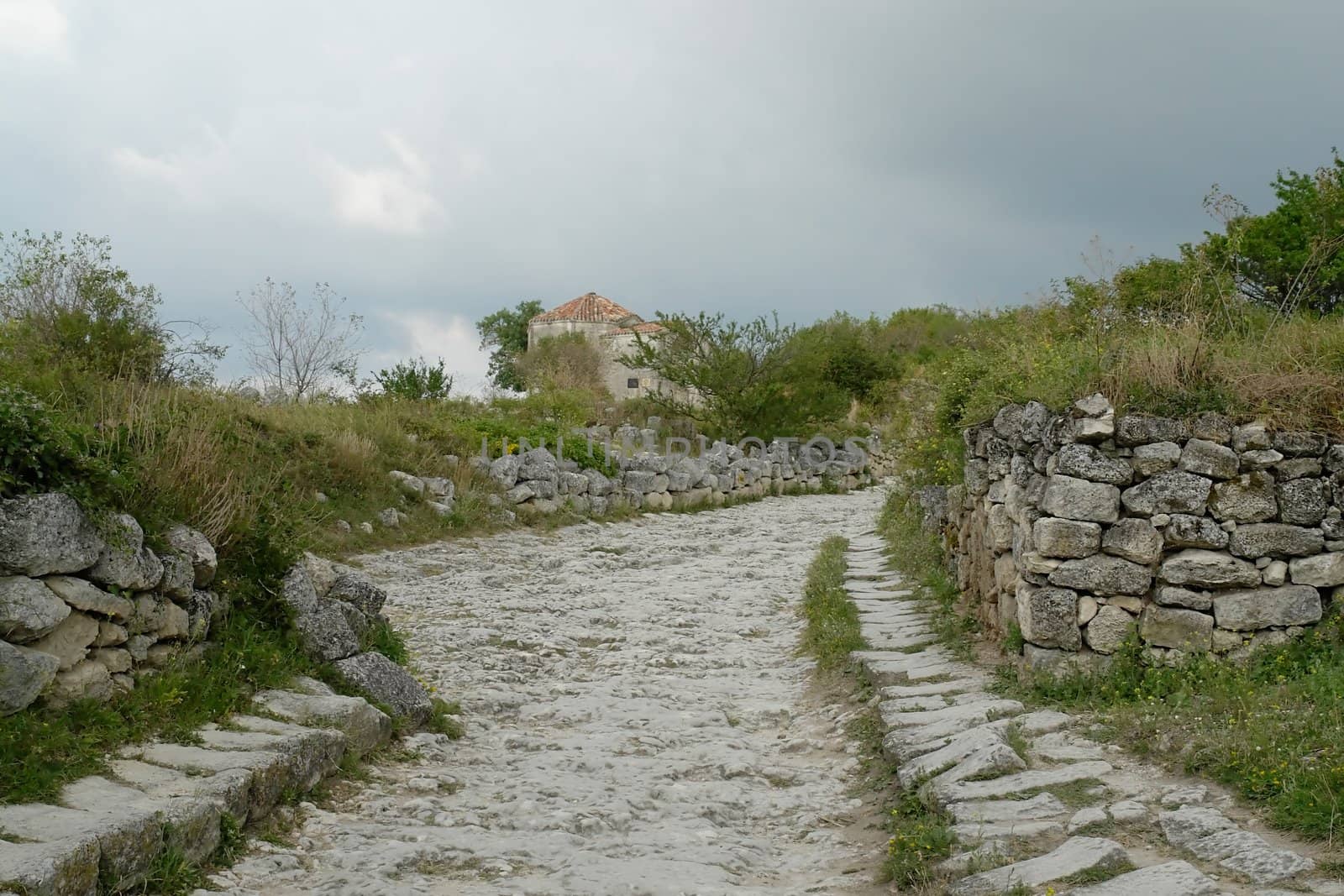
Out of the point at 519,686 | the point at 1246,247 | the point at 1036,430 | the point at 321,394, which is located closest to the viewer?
the point at 1036,430

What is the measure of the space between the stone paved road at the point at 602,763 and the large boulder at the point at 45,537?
1.69 metres

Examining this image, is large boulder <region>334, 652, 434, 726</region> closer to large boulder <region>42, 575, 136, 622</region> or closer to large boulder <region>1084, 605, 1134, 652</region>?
large boulder <region>42, 575, 136, 622</region>

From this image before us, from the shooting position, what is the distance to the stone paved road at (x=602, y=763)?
15.4 feet

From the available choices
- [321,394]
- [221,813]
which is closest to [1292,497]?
[221,813]

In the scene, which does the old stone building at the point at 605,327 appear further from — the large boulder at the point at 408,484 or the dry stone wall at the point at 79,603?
the dry stone wall at the point at 79,603

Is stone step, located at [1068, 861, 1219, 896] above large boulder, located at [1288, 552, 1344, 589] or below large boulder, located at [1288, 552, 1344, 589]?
below

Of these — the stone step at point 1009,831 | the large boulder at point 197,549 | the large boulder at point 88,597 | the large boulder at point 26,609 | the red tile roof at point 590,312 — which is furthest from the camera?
the red tile roof at point 590,312

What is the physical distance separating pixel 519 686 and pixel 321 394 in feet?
48.2

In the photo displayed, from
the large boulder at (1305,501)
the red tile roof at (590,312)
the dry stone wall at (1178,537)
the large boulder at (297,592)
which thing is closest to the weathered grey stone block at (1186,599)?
the dry stone wall at (1178,537)

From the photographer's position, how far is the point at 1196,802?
15.3 feet

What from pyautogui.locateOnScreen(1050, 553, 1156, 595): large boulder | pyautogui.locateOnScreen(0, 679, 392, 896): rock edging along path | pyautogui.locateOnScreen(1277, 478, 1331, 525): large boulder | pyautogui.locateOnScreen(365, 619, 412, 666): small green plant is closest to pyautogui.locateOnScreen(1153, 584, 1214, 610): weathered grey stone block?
pyautogui.locateOnScreen(1050, 553, 1156, 595): large boulder

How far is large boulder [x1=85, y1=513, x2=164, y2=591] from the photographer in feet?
17.1

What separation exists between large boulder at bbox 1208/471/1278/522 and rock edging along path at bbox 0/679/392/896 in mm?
5202

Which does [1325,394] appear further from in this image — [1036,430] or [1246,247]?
[1246,247]
